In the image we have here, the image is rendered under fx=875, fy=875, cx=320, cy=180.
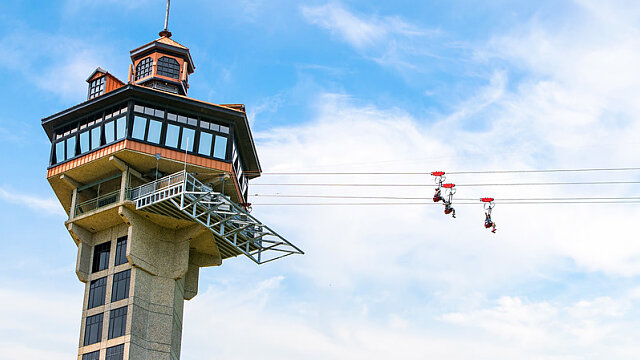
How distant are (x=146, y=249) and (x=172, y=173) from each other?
6.59 m

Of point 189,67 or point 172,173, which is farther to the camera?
point 189,67

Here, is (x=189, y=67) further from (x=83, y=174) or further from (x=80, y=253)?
(x=80, y=253)

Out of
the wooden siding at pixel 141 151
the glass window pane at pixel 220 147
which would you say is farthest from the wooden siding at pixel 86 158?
the glass window pane at pixel 220 147

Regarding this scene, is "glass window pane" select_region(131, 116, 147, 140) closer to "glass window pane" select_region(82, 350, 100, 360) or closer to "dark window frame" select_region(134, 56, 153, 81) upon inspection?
"dark window frame" select_region(134, 56, 153, 81)

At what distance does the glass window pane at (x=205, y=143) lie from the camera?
72.1 meters

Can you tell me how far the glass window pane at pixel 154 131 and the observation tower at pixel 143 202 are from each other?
8 cm

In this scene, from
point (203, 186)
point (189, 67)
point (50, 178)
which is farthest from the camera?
point (189, 67)

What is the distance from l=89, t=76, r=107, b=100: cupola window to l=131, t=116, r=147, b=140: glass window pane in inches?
244

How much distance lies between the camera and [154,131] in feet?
233

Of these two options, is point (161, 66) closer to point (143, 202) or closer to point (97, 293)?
point (143, 202)

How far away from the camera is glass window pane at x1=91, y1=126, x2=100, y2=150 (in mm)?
71588

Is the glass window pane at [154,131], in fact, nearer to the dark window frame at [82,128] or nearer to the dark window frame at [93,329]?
the dark window frame at [82,128]

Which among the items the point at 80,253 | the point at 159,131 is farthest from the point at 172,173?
the point at 80,253

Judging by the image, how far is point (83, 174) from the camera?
72.6m
